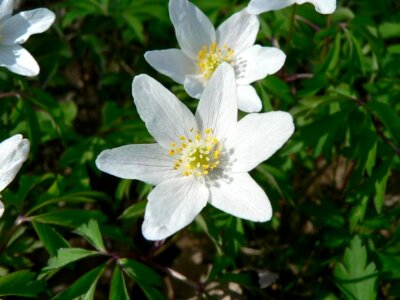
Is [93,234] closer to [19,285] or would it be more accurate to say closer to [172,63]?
[19,285]

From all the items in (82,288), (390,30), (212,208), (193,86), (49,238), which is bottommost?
(212,208)

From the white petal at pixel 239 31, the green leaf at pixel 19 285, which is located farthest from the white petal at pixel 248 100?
the green leaf at pixel 19 285

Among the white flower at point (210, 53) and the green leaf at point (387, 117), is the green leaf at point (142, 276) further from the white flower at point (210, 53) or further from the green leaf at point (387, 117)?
the green leaf at point (387, 117)

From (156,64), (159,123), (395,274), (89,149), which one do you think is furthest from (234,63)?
(395,274)

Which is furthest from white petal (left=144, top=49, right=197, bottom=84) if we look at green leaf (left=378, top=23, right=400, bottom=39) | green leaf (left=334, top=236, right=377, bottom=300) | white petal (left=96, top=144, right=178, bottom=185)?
green leaf (left=378, top=23, right=400, bottom=39)

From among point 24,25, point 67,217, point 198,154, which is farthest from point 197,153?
point 24,25

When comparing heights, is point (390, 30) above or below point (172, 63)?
below
